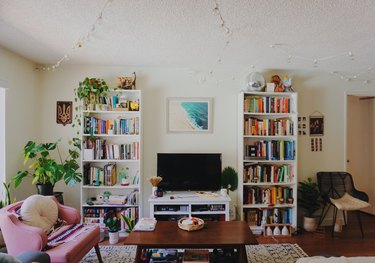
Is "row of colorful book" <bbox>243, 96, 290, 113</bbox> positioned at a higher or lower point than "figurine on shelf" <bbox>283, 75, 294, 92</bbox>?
lower

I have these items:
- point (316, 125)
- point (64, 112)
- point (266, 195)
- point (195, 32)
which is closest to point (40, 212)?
point (64, 112)

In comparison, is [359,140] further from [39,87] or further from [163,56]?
[39,87]

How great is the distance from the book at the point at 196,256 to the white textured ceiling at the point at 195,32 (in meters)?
2.04

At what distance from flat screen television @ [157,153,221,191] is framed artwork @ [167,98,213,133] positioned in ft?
1.39

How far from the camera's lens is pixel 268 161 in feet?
12.2

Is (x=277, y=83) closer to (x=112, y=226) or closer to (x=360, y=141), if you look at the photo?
(x=360, y=141)

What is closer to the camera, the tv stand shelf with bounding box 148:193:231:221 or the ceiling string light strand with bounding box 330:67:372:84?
the tv stand shelf with bounding box 148:193:231:221

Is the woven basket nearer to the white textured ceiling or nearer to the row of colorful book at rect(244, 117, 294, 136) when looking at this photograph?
the row of colorful book at rect(244, 117, 294, 136)

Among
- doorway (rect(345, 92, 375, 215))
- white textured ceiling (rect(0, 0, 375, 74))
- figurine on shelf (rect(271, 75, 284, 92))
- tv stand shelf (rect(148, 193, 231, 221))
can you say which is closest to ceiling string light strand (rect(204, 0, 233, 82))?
white textured ceiling (rect(0, 0, 375, 74))

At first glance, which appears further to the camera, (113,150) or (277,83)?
(277,83)

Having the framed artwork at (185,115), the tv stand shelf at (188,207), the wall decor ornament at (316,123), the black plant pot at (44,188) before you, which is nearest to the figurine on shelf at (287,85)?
the wall decor ornament at (316,123)

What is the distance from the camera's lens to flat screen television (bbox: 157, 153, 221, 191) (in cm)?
361

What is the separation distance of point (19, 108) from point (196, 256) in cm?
282

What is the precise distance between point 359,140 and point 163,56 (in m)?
3.82
